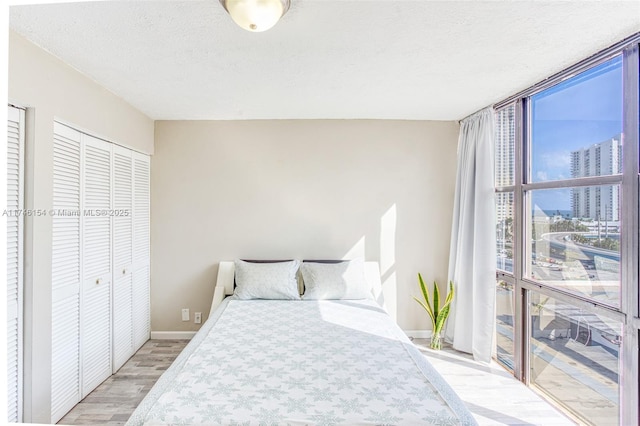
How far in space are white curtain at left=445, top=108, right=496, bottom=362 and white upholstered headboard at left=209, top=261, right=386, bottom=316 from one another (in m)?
0.77

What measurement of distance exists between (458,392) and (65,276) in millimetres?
3014

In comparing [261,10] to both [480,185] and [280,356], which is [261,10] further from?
[480,185]

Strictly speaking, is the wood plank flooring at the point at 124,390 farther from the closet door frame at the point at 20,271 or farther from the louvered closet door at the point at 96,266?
the closet door frame at the point at 20,271

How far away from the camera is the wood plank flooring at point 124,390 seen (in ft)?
7.54

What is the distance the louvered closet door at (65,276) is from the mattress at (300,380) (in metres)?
0.89

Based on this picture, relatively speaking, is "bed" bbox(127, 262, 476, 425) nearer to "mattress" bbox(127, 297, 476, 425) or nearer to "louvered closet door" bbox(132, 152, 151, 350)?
"mattress" bbox(127, 297, 476, 425)

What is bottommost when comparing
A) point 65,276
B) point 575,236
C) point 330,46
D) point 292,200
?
point 65,276

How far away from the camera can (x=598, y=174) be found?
2115 millimetres

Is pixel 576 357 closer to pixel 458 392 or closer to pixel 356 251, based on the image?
pixel 458 392

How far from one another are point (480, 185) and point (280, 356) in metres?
2.33

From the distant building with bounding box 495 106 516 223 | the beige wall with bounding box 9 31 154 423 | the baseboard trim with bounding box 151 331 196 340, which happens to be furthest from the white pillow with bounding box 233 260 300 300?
A: the distant building with bounding box 495 106 516 223

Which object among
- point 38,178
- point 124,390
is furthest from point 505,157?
point 124,390

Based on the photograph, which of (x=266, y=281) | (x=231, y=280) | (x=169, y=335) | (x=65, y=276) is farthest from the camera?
(x=169, y=335)

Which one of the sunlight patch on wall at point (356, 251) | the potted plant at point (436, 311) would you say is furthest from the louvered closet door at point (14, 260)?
the potted plant at point (436, 311)
